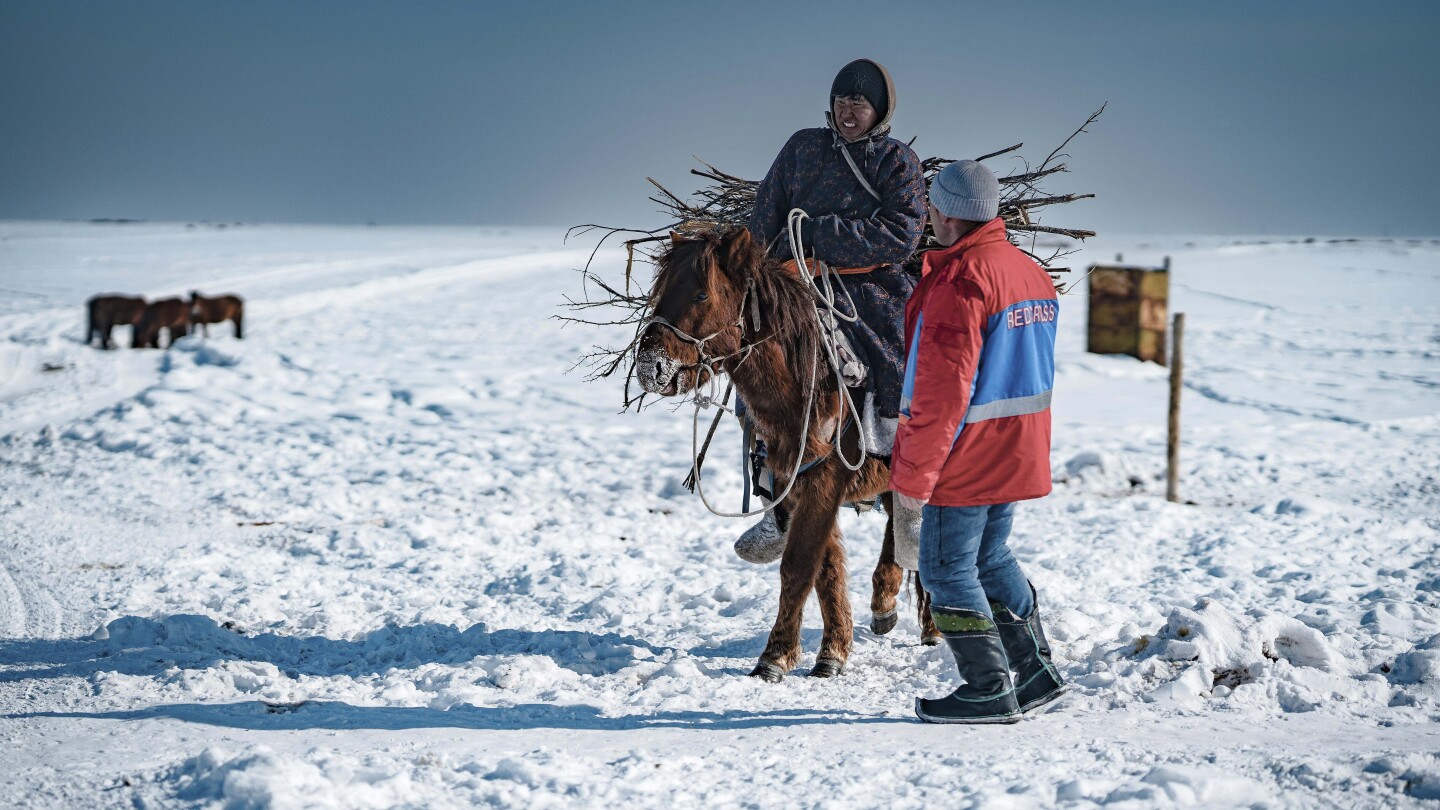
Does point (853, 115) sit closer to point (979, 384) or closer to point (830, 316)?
point (830, 316)

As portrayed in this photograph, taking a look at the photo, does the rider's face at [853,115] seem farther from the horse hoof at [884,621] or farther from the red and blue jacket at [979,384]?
the horse hoof at [884,621]

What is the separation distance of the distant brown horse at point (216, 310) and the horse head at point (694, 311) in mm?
16750

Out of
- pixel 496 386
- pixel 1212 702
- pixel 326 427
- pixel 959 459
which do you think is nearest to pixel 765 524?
pixel 959 459

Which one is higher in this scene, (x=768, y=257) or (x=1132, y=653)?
(x=768, y=257)

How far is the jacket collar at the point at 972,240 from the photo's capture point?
3504 mm

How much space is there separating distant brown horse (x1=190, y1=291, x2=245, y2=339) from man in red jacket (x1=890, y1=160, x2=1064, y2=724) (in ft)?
57.9

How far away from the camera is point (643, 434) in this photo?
1111cm

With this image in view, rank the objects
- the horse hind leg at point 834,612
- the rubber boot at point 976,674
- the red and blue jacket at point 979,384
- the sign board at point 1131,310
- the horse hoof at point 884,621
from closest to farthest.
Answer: the red and blue jacket at point 979,384 < the rubber boot at point 976,674 < the horse hind leg at point 834,612 < the horse hoof at point 884,621 < the sign board at point 1131,310

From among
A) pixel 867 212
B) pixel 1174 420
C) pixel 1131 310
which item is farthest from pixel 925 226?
pixel 1131 310

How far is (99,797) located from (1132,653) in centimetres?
365

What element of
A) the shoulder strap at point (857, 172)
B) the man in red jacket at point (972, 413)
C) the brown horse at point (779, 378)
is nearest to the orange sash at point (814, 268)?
the brown horse at point (779, 378)

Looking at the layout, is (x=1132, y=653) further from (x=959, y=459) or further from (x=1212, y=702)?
(x=959, y=459)

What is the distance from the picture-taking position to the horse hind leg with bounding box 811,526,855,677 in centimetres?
455

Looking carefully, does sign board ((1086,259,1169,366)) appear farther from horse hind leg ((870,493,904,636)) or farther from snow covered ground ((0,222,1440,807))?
horse hind leg ((870,493,904,636))
